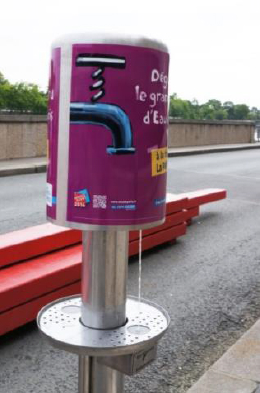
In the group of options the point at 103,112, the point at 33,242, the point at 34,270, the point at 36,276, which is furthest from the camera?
the point at 33,242

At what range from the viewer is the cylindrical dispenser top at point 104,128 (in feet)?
5.24

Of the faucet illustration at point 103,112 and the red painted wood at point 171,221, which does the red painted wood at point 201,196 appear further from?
the faucet illustration at point 103,112

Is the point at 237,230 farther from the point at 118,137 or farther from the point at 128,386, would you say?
the point at 118,137

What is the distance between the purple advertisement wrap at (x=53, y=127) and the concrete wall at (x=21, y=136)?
47.1ft

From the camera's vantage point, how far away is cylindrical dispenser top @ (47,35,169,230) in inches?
62.9

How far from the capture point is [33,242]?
14.6 ft

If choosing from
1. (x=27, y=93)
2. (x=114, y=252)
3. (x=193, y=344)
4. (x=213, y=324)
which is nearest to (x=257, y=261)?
(x=213, y=324)

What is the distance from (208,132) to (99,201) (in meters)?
28.0

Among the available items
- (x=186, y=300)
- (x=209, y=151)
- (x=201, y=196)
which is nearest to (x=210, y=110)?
(x=209, y=151)

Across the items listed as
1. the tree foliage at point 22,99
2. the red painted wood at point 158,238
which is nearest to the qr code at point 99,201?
the red painted wood at point 158,238

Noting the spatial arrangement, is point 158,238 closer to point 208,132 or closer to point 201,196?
point 201,196

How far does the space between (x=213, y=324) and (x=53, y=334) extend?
2.90 metres

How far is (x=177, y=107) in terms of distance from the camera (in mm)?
130125

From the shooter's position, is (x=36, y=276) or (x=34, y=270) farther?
(x=34, y=270)
